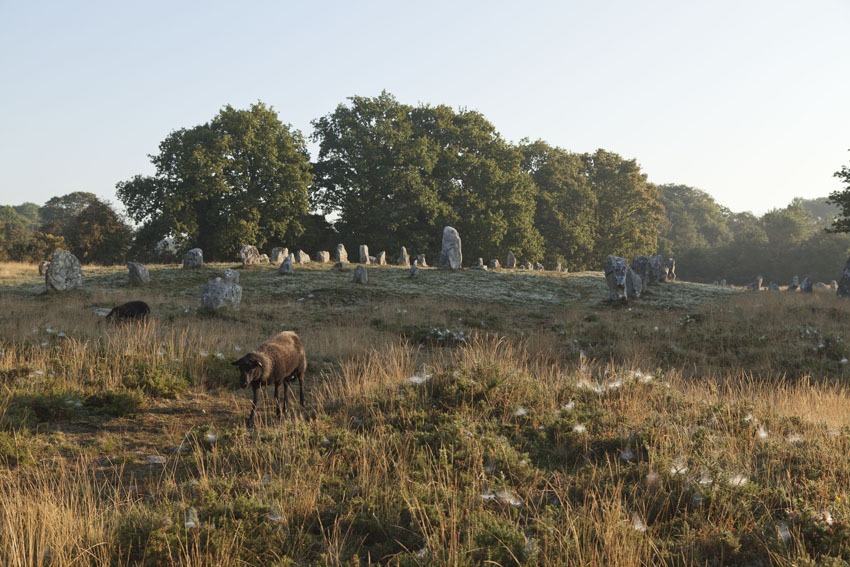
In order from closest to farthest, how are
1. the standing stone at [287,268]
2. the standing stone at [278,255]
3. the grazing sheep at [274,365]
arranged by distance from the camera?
1. the grazing sheep at [274,365]
2. the standing stone at [287,268]
3. the standing stone at [278,255]

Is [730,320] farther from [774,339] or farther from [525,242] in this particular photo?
[525,242]

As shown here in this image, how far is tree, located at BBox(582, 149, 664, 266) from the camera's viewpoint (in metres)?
57.8

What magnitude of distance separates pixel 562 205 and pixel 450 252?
24.3m

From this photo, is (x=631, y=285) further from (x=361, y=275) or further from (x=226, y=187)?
(x=226, y=187)

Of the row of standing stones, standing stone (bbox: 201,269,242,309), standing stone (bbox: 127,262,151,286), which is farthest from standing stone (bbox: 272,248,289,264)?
the row of standing stones

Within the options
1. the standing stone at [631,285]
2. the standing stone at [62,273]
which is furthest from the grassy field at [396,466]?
the standing stone at [631,285]

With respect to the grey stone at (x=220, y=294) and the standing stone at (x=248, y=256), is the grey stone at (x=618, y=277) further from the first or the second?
the standing stone at (x=248, y=256)

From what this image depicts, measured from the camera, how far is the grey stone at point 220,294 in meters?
19.4

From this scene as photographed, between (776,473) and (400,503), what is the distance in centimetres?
437

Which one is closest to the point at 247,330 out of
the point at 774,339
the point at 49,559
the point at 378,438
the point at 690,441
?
the point at 378,438

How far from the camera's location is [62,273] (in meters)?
22.7

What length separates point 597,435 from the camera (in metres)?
6.64

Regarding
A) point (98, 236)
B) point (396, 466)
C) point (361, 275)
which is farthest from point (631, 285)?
point (98, 236)

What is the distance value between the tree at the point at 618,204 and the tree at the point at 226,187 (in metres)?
34.5
